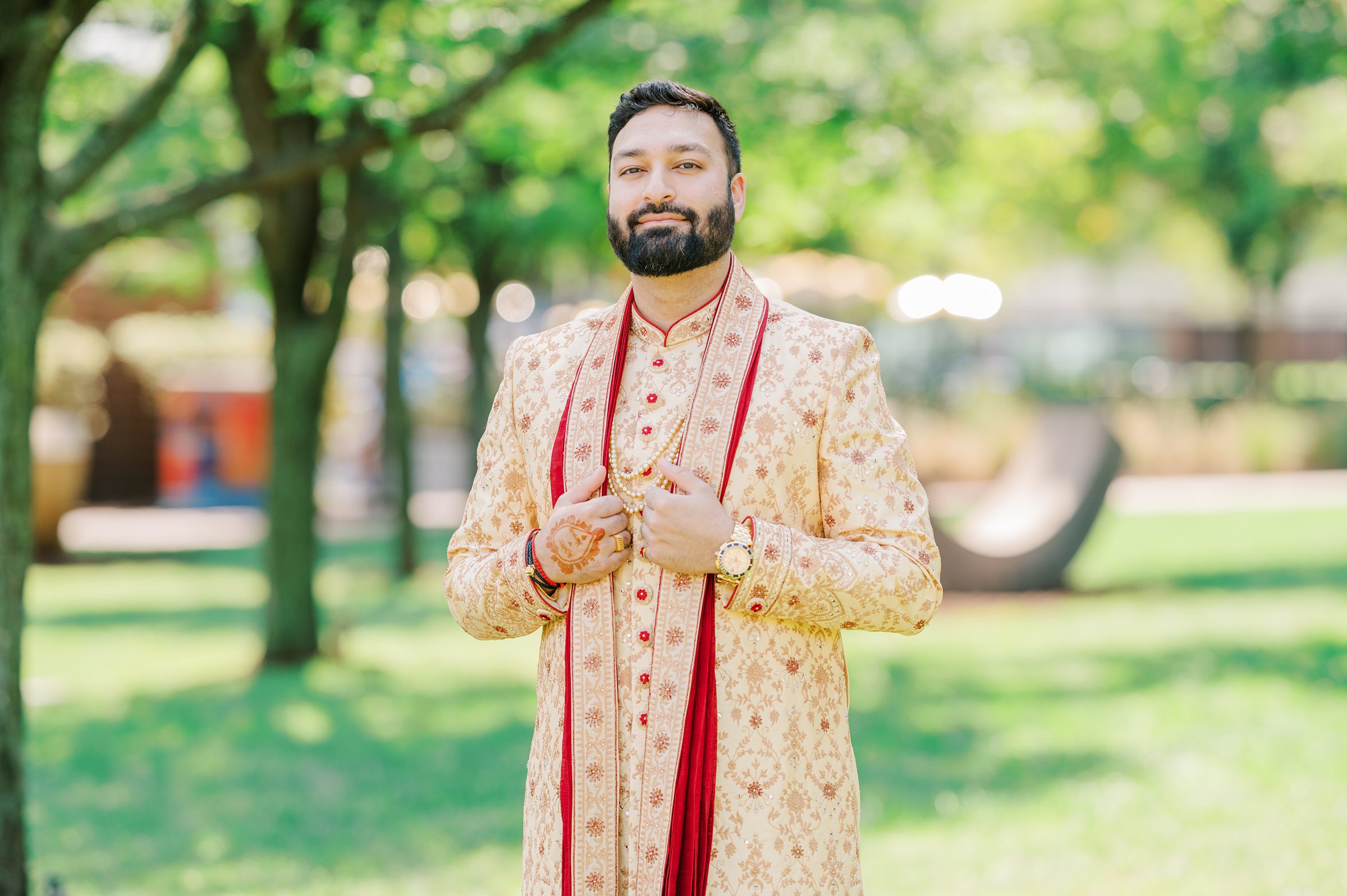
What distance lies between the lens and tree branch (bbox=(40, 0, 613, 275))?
5.25m

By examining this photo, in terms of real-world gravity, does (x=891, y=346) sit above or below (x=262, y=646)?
above

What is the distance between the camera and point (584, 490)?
8.20 feet

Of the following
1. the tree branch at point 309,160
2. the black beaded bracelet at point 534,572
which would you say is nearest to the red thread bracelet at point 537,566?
the black beaded bracelet at point 534,572

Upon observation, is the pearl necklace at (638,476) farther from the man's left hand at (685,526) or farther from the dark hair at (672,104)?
the dark hair at (672,104)

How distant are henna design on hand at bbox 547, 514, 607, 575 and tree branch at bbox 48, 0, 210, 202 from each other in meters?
3.51

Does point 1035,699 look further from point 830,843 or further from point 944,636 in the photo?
point 830,843

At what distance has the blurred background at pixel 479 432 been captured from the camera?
604 centimetres

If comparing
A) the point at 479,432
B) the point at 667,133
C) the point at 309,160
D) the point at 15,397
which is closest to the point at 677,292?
the point at 667,133

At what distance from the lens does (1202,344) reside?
3797 centimetres

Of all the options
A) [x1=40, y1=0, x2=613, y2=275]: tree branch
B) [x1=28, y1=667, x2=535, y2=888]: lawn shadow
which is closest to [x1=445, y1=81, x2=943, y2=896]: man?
[x1=40, y1=0, x2=613, y2=275]: tree branch

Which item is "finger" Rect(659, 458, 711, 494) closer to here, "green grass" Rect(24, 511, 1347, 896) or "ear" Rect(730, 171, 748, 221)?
"ear" Rect(730, 171, 748, 221)

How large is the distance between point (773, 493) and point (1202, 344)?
38.1 metres

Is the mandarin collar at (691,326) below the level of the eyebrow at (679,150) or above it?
below

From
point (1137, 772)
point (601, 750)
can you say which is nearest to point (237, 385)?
point (1137, 772)
